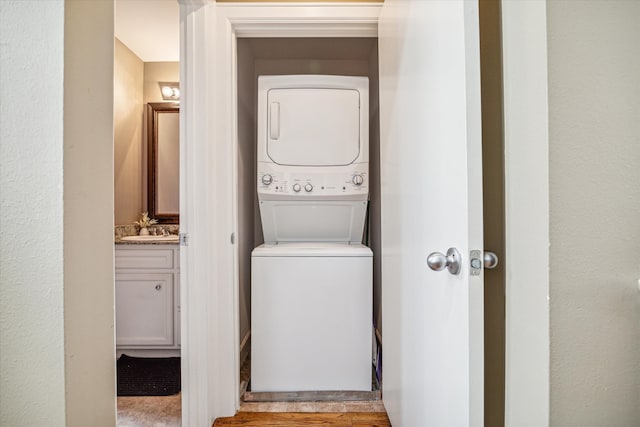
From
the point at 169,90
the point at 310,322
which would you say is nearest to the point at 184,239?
the point at 310,322

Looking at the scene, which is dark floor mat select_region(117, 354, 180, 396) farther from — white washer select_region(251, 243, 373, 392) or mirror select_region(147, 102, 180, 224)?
mirror select_region(147, 102, 180, 224)

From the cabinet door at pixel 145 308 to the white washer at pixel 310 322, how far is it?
886 millimetres

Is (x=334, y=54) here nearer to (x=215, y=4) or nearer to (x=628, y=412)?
(x=215, y=4)

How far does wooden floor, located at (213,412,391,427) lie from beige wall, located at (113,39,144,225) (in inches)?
72.4

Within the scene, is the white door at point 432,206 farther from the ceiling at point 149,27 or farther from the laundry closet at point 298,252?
the ceiling at point 149,27

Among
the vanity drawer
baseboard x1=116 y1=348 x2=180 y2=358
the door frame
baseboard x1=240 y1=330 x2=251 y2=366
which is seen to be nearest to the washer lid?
the door frame

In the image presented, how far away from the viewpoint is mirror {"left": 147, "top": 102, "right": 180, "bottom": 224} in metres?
2.89

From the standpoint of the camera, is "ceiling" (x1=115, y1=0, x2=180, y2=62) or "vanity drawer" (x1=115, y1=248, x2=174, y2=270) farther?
"vanity drawer" (x1=115, y1=248, x2=174, y2=270)

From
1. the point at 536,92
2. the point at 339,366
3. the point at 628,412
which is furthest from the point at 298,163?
the point at 628,412

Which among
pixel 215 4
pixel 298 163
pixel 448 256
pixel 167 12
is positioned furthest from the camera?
pixel 167 12

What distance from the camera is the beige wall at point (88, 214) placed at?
649mm

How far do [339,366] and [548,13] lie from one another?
68.4 inches

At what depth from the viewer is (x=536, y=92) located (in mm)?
713

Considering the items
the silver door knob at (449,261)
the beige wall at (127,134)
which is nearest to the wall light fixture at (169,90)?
the beige wall at (127,134)
